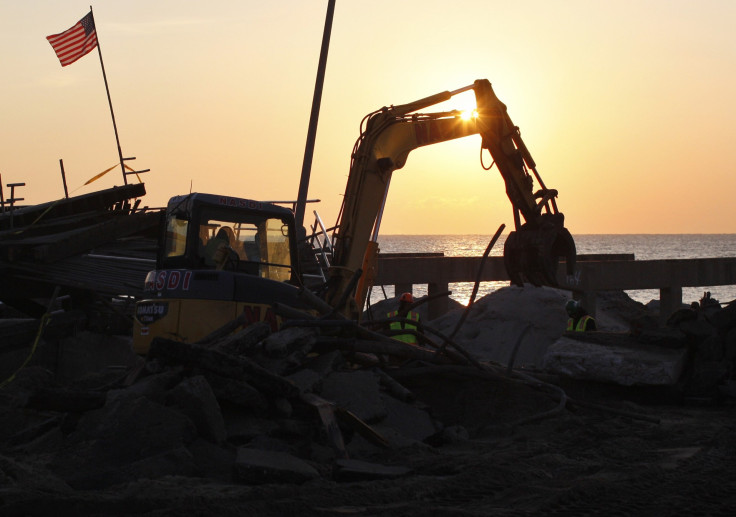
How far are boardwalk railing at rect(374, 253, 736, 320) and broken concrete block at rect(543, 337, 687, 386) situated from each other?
7.82 meters

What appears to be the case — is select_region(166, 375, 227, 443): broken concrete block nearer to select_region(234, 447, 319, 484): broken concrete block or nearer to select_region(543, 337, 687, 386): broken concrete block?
select_region(234, 447, 319, 484): broken concrete block

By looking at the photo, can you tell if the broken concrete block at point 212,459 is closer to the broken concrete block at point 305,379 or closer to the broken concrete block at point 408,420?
the broken concrete block at point 305,379

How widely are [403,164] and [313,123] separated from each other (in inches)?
247

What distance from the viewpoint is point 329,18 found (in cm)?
1917

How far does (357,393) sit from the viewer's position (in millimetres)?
9227

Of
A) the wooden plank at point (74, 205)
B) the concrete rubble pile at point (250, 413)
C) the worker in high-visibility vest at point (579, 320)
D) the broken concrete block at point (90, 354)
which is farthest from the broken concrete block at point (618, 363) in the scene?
the wooden plank at point (74, 205)

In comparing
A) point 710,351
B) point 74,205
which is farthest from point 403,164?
point 74,205

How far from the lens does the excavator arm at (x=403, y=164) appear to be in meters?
12.0

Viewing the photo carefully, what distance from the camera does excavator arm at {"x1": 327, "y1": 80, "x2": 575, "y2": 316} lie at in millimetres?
12047

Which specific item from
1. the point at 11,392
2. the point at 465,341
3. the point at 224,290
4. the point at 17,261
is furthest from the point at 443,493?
the point at 465,341

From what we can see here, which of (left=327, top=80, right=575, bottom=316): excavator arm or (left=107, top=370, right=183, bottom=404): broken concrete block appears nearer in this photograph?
(left=107, top=370, right=183, bottom=404): broken concrete block

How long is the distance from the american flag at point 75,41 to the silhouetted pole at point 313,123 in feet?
24.3

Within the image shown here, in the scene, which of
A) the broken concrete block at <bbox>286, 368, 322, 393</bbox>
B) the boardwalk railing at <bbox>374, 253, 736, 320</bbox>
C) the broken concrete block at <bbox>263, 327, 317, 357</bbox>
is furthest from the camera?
the boardwalk railing at <bbox>374, 253, 736, 320</bbox>

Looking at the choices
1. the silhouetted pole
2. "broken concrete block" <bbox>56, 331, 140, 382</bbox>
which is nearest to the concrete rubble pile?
"broken concrete block" <bbox>56, 331, 140, 382</bbox>
